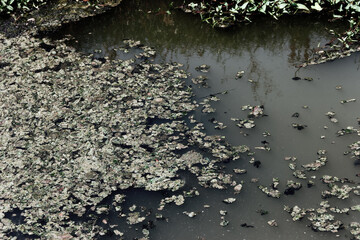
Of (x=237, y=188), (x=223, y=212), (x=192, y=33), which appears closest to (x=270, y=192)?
(x=237, y=188)

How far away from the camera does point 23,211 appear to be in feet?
7.66

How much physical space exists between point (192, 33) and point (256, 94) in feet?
3.92

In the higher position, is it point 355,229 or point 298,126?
point 298,126

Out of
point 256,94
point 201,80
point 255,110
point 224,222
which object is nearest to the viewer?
point 224,222

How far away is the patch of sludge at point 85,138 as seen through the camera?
2.38m

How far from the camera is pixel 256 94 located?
309 centimetres

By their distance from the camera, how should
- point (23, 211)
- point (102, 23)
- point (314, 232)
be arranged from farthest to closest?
1. point (102, 23)
2. point (23, 211)
3. point (314, 232)

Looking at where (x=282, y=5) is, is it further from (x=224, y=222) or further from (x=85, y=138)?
(x=224, y=222)

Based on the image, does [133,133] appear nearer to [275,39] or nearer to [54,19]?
[275,39]

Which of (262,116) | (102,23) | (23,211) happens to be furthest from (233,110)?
(102,23)

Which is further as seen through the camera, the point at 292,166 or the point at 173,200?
the point at 292,166

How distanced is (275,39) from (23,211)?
2555mm

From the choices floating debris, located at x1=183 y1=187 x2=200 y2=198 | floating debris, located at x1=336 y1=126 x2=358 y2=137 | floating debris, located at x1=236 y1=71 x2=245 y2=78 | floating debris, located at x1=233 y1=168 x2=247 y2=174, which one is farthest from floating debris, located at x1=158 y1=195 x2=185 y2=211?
floating debris, located at x1=236 y1=71 x2=245 y2=78

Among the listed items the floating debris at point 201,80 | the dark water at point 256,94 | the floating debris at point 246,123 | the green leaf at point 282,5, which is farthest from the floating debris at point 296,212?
the green leaf at point 282,5
